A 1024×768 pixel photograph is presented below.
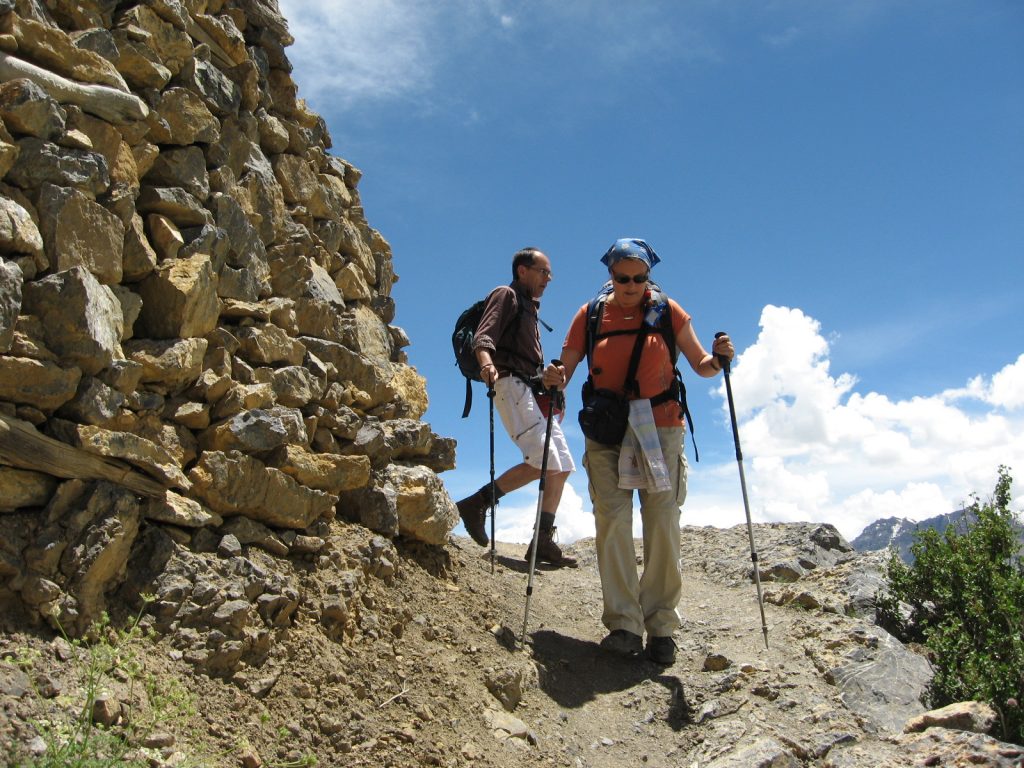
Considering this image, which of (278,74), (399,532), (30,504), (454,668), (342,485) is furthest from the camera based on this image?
(278,74)

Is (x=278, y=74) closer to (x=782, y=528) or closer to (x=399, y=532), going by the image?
(x=399, y=532)

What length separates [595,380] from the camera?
6.64 metres

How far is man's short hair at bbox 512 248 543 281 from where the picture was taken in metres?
8.00

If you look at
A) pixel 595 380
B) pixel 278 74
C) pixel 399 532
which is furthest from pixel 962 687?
pixel 278 74

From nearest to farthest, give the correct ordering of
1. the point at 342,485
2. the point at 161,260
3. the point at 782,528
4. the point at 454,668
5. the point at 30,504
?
1. the point at 30,504
2. the point at 161,260
3. the point at 454,668
4. the point at 342,485
5. the point at 782,528

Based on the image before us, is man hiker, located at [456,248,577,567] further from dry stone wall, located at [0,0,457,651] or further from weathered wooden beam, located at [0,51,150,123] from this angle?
weathered wooden beam, located at [0,51,150,123]

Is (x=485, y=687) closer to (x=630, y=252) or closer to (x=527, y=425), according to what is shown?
(x=527, y=425)

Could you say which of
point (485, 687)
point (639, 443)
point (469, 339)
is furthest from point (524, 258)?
point (485, 687)

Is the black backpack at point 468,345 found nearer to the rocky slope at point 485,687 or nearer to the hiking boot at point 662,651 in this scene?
the rocky slope at point 485,687

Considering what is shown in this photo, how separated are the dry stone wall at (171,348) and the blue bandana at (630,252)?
214 cm

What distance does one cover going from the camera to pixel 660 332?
656 cm

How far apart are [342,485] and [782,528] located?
6710 millimetres

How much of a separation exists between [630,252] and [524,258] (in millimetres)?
Answer: 1743

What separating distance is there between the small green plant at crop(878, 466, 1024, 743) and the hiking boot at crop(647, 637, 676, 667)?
1.92m
